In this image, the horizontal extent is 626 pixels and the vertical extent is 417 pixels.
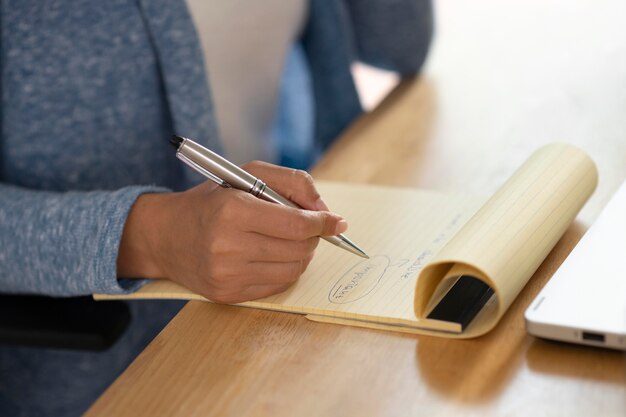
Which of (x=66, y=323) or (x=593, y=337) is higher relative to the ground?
(x=593, y=337)

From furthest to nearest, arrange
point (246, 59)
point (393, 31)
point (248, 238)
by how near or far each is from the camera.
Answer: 1. point (393, 31)
2. point (246, 59)
3. point (248, 238)

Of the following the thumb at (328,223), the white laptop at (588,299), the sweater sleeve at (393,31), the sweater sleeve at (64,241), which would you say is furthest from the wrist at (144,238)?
the sweater sleeve at (393,31)

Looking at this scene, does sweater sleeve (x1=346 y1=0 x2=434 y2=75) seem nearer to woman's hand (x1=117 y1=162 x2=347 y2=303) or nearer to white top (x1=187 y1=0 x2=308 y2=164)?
white top (x1=187 y1=0 x2=308 y2=164)

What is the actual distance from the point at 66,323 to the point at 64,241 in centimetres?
7

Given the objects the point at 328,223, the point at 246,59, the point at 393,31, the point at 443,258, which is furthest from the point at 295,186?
the point at 393,31

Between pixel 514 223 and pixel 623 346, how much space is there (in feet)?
0.39

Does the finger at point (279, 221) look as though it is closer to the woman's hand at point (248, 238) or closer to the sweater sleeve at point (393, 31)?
the woman's hand at point (248, 238)

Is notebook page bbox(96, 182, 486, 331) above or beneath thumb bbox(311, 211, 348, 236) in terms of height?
beneath

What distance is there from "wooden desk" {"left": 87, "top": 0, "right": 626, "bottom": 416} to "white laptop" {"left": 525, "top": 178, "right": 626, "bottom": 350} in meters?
0.02

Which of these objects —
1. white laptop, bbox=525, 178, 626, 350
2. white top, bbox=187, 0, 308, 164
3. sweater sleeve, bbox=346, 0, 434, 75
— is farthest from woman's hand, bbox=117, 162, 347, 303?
sweater sleeve, bbox=346, 0, 434, 75

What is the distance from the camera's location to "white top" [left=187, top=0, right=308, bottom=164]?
0.98m

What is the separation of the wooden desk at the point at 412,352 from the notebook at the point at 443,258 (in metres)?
0.01

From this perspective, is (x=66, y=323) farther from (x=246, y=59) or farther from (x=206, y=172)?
(x=246, y=59)

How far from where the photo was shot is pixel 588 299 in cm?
51
